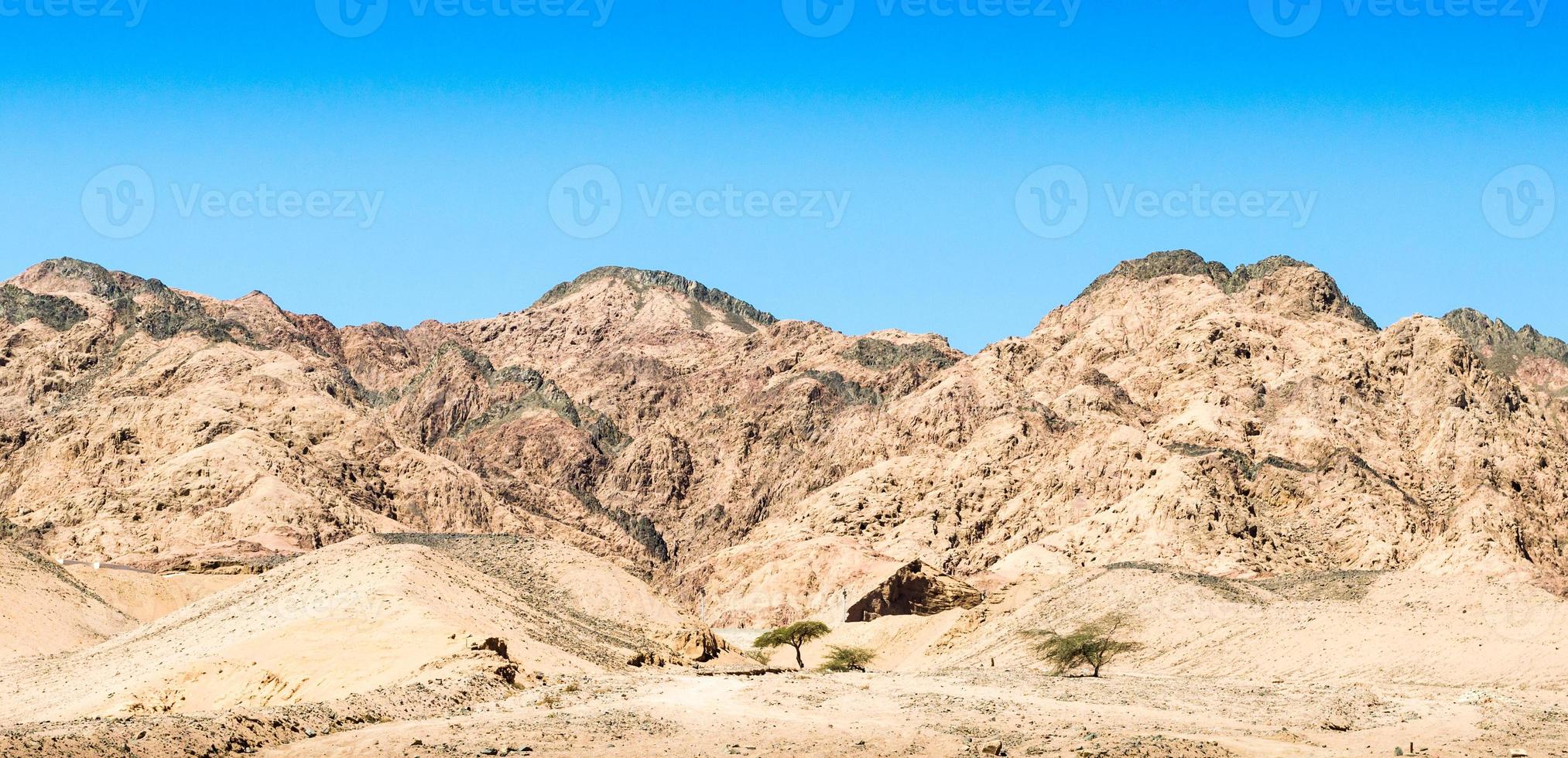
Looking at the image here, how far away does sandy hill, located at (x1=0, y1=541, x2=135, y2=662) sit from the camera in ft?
257

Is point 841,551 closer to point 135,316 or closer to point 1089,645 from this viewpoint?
point 1089,645

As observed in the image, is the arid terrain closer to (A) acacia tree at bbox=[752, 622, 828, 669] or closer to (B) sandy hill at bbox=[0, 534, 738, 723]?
(B) sandy hill at bbox=[0, 534, 738, 723]

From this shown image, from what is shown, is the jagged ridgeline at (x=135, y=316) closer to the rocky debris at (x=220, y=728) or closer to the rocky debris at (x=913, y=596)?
the rocky debris at (x=913, y=596)

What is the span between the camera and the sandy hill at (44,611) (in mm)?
78438

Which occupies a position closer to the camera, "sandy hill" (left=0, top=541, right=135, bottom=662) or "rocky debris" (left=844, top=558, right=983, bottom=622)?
"sandy hill" (left=0, top=541, right=135, bottom=662)

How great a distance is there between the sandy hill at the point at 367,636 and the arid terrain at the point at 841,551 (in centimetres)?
28

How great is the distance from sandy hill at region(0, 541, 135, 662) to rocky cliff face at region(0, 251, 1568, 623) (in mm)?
25909

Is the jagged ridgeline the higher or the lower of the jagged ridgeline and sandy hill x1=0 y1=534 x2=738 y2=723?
the higher

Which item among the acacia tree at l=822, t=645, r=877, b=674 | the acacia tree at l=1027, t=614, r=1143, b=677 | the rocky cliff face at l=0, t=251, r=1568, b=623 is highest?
the rocky cliff face at l=0, t=251, r=1568, b=623

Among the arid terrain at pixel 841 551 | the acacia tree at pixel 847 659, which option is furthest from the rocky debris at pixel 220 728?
the acacia tree at pixel 847 659

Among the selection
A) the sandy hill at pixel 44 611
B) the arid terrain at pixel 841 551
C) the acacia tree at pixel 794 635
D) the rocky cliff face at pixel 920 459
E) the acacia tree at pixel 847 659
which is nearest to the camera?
the arid terrain at pixel 841 551

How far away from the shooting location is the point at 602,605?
80312 mm

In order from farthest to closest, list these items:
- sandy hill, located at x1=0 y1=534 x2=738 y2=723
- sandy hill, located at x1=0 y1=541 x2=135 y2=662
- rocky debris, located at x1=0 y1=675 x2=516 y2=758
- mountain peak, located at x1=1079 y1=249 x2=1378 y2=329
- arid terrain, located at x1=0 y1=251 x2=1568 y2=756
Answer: mountain peak, located at x1=1079 y1=249 x2=1378 y2=329, sandy hill, located at x1=0 y1=541 x2=135 y2=662, sandy hill, located at x1=0 y1=534 x2=738 y2=723, arid terrain, located at x1=0 y1=251 x2=1568 y2=756, rocky debris, located at x1=0 y1=675 x2=516 y2=758

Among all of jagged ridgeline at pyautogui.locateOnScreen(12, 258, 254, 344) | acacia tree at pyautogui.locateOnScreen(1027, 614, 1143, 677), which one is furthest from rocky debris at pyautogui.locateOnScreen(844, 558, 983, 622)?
jagged ridgeline at pyautogui.locateOnScreen(12, 258, 254, 344)
